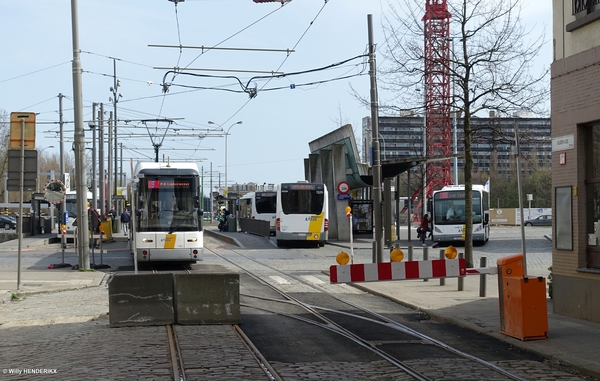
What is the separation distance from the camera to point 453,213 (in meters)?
38.8

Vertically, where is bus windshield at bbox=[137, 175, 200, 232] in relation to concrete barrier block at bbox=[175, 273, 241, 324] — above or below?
above

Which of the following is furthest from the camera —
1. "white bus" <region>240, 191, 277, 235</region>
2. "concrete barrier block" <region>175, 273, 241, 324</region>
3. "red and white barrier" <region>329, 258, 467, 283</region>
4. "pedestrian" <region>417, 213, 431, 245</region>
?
"white bus" <region>240, 191, 277, 235</region>

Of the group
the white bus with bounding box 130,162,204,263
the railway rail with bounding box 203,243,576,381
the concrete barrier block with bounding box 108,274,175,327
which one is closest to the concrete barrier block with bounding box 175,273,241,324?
the concrete barrier block with bounding box 108,274,175,327

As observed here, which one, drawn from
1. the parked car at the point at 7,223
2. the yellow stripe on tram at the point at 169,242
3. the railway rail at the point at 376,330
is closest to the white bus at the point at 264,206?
the parked car at the point at 7,223

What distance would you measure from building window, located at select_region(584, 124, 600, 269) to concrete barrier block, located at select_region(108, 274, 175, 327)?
6881 mm

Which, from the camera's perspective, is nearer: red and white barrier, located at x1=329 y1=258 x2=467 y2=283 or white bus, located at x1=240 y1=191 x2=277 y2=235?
red and white barrier, located at x1=329 y1=258 x2=467 y2=283

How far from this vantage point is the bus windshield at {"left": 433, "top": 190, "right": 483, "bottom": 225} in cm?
3847

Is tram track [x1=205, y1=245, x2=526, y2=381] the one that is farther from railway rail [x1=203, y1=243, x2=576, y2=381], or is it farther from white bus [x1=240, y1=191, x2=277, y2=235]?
white bus [x1=240, y1=191, x2=277, y2=235]

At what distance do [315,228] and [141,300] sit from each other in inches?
950

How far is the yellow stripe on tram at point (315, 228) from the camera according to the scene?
3575 cm

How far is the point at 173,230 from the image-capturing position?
73.9ft

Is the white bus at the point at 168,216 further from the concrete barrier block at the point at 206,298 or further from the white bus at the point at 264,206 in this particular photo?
the white bus at the point at 264,206

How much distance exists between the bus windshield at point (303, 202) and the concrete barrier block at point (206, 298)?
23.8 meters

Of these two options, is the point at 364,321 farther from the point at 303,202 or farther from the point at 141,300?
the point at 303,202
